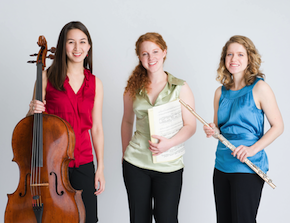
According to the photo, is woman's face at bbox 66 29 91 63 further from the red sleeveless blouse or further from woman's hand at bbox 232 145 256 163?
woman's hand at bbox 232 145 256 163

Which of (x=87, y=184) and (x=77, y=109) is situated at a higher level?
(x=77, y=109)

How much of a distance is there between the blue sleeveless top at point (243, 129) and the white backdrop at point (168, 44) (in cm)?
95

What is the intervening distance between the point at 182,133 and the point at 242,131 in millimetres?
335

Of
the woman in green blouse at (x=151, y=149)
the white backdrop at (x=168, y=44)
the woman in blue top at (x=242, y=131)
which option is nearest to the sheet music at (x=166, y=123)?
the woman in green blouse at (x=151, y=149)

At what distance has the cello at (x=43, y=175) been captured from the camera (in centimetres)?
136

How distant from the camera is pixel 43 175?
1.39 metres

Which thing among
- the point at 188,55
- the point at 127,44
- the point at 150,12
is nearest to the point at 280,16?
the point at 188,55

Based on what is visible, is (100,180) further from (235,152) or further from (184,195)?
(184,195)

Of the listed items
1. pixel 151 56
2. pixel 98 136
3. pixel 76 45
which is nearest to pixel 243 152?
pixel 151 56

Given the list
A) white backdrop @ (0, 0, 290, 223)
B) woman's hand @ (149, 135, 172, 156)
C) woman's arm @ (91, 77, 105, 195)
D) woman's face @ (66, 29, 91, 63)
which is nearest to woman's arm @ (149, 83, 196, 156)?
woman's hand @ (149, 135, 172, 156)

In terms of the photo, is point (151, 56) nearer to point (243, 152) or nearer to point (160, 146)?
point (160, 146)

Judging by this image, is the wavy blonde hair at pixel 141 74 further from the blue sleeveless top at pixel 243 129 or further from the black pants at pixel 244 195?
the black pants at pixel 244 195

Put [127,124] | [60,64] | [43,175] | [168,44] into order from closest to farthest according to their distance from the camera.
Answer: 1. [43,175]
2. [60,64]
3. [127,124]
4. [168,44]

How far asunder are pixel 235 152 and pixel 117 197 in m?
1.51
